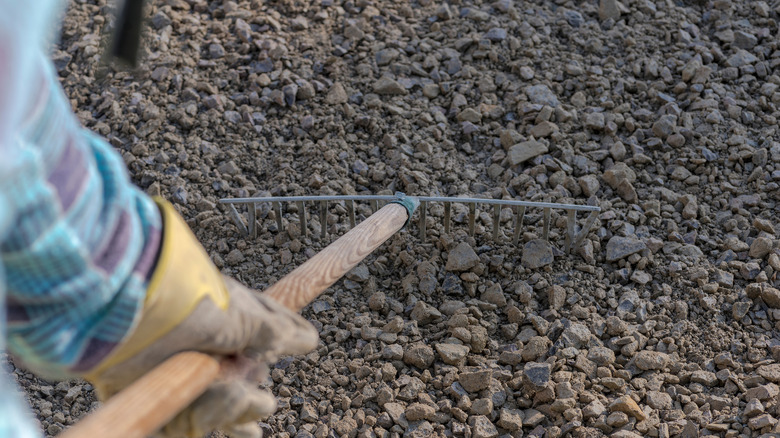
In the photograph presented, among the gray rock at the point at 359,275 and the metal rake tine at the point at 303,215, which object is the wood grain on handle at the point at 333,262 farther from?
the metal rake tine at the point at 303,215

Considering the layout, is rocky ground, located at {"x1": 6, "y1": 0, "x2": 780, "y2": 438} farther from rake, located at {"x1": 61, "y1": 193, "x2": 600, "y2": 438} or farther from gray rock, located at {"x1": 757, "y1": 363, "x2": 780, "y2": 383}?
rake, located at {"x1": 61, "y1": 193, "x2": 600, "y2": 438}

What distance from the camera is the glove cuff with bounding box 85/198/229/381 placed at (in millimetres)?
1262

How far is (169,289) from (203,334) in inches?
5.5

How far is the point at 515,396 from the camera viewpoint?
288 centimetres

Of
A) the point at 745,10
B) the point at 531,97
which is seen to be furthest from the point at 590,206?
the point at 745,10

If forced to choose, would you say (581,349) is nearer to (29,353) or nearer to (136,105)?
(29,353)

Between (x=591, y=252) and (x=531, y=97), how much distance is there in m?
1.00

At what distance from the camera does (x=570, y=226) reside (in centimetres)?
336

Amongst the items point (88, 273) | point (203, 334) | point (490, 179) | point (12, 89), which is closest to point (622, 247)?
point (490, 179)

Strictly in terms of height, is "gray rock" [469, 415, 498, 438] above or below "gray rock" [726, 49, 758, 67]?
below

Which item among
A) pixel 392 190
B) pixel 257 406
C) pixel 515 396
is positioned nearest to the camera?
pixel 257 406

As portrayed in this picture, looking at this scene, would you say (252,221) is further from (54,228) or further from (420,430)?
(54,228)

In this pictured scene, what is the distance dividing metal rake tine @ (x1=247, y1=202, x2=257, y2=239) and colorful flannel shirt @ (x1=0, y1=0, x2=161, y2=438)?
7.13 ft

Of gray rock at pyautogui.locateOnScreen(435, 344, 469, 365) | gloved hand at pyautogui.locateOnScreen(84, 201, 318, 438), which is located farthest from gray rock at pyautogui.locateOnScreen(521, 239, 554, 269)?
gloved hand at pyautogui.locateOnScreen(84, 201, 318, 438)
